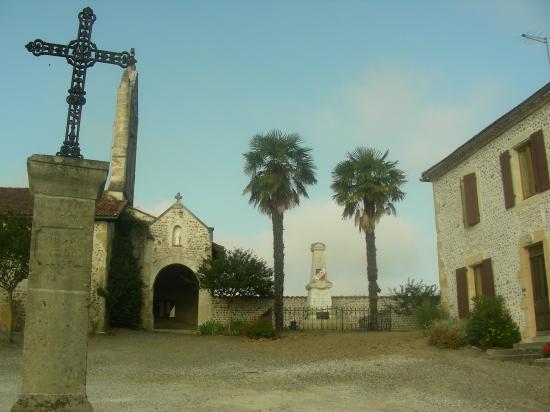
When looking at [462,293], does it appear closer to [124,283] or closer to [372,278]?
[372,278]

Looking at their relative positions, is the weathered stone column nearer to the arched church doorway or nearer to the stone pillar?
the stone pillar

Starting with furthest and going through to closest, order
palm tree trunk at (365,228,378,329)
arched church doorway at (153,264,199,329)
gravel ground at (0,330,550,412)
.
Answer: arched church doorway at (153,264,199,329) < palm tree trunk at (365,228,378,329) < gravel ground at (0,330,550,412)

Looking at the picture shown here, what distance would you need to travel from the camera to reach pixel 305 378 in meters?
12.0

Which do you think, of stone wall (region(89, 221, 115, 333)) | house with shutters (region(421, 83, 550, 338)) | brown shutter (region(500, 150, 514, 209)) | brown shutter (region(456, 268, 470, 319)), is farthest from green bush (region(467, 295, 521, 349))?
stone wall (region(89, 221, 115, 333))

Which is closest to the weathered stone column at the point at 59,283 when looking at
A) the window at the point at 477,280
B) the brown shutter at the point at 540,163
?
the brown shutter at the point at 540,163

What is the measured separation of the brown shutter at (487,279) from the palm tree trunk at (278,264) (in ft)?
28.7

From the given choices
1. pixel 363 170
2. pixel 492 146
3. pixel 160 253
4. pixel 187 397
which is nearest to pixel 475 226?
pixel 492 146

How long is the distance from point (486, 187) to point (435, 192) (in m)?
3.10

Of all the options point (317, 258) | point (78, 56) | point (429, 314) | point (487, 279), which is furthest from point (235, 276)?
point (78, 56)

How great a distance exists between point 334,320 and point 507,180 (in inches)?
488

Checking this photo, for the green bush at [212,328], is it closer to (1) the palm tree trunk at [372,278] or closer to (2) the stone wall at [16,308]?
(1) the palm tree trunk at [372,278]

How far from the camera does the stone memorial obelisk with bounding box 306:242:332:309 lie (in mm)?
26688

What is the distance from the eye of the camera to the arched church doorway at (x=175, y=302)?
31.3 meters

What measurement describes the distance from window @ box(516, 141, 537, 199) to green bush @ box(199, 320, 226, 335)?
12963 millimetres
